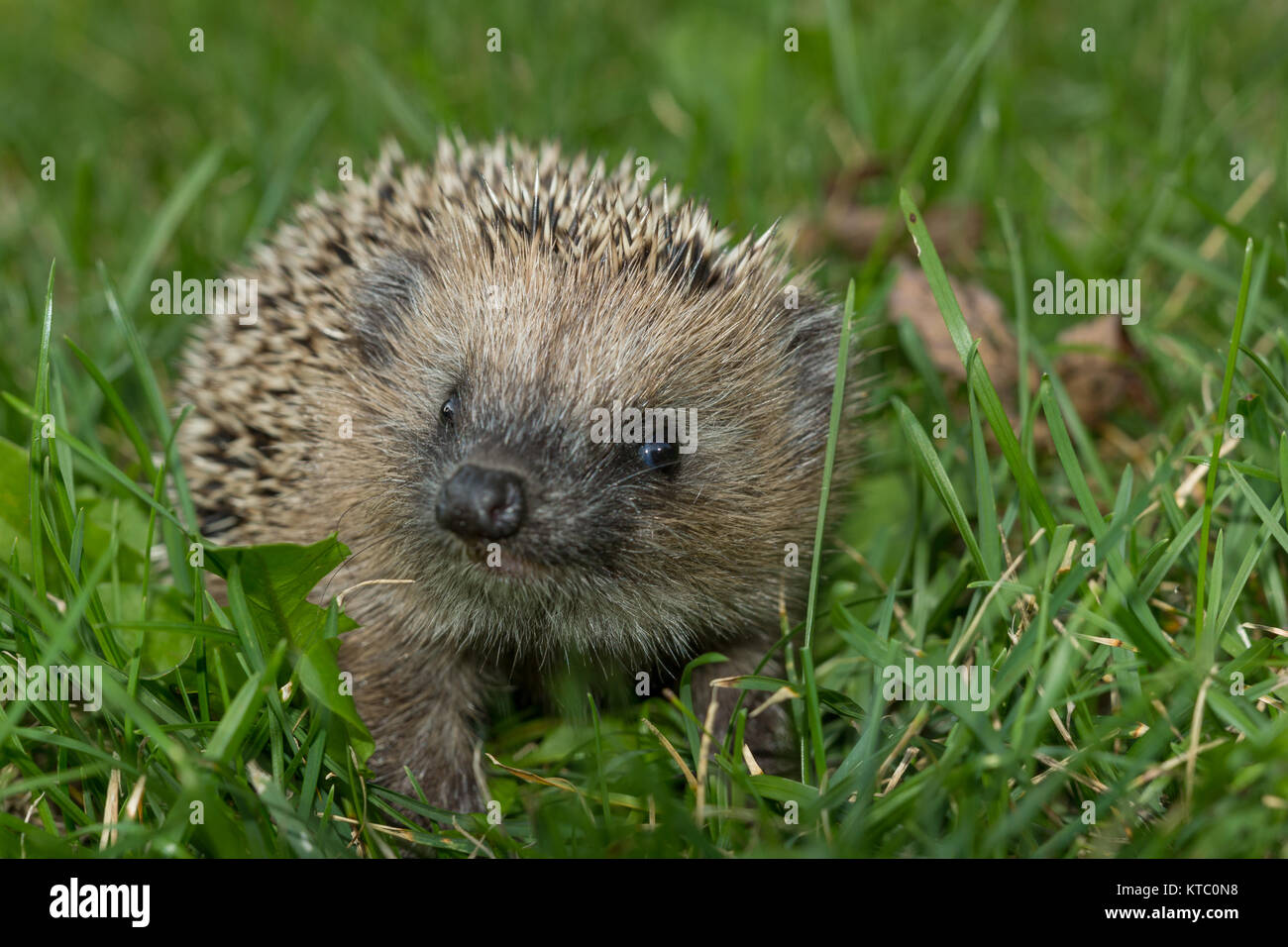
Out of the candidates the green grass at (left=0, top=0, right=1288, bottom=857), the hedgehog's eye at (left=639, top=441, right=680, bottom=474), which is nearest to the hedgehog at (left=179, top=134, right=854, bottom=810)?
the hedgehog's eye at (left=639, top=441, right=680, bottom=474)

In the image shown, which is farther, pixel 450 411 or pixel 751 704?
pixel 751 704

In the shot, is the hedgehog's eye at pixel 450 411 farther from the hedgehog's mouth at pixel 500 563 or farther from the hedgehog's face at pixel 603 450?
the hedgehog's mouth at pixel 500 563

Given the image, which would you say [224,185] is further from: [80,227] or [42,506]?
[42,506]

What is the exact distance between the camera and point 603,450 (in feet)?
11.0

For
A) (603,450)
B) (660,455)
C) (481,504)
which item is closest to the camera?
(481,504)

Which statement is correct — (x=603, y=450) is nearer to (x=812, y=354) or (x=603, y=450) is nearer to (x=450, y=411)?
(x=450, y=411)

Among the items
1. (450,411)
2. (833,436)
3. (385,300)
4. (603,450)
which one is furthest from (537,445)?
(385,300)

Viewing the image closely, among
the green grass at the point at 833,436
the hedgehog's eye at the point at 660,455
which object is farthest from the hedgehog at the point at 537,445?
the green grass at the point at 833,436

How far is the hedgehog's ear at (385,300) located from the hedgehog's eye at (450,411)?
0.38 metres

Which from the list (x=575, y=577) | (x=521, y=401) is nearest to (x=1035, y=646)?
(x=575, y=577)

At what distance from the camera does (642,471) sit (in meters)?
3.40

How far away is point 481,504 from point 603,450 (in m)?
0.47
